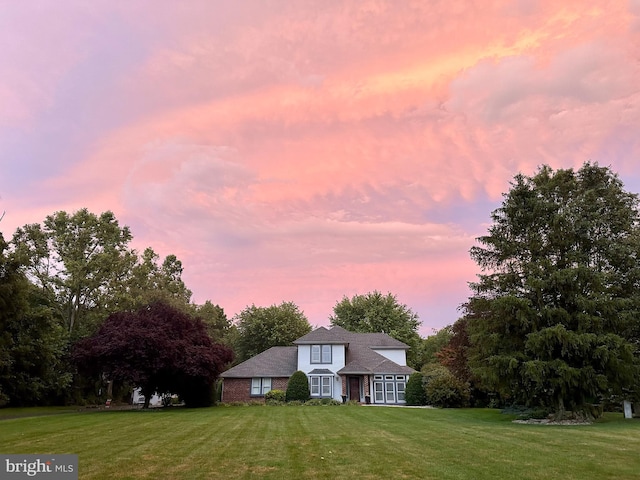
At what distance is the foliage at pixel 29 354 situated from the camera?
26.7 meters

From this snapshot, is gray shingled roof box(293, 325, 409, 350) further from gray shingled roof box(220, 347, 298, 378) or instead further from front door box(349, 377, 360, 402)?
front door box(349, 377, 360, 402)

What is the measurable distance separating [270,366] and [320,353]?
457cm

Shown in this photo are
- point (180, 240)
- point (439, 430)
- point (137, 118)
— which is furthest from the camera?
point (180, 240)

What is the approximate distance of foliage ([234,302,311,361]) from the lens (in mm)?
56938

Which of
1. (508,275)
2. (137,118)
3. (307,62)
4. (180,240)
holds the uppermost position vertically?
(307,62)

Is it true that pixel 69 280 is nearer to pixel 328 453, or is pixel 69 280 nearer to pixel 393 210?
pixel 393 210

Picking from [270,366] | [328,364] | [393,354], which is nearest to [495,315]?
[328,364]

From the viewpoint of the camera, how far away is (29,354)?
97.9 ft

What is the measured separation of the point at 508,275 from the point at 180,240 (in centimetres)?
2004

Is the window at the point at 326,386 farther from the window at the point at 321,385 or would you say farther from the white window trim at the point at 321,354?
the white window trim at the point at 321,354

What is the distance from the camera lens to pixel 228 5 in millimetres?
17156

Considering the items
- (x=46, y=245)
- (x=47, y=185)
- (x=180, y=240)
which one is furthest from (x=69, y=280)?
(x=47, y=185)

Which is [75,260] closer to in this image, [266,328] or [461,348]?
[266,328]

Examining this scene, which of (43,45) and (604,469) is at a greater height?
(43,45)
